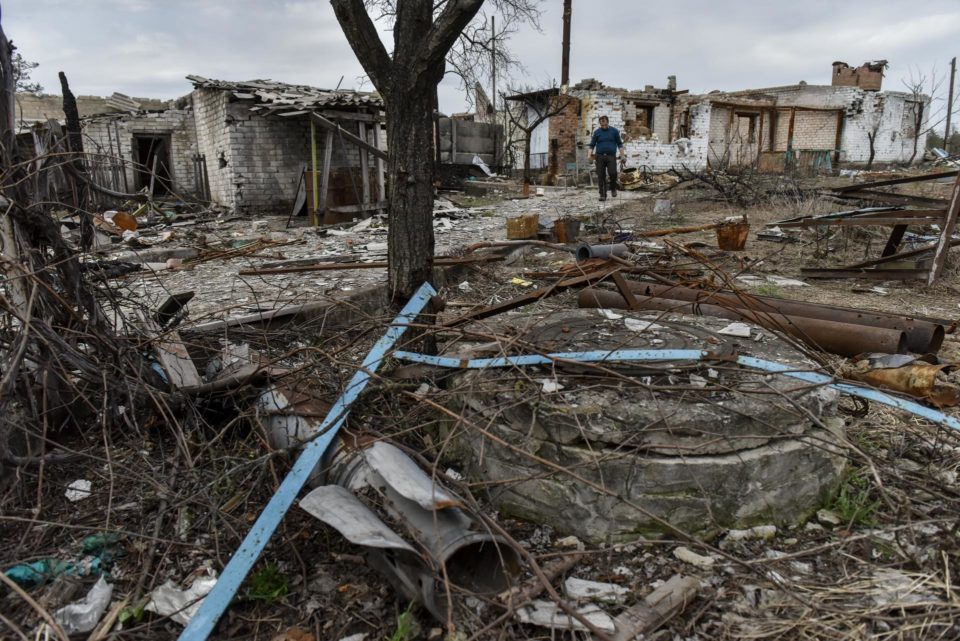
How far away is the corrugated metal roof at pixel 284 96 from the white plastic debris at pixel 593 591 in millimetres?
10695

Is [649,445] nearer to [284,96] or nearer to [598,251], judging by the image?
[598,251]

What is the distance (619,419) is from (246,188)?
474 inches

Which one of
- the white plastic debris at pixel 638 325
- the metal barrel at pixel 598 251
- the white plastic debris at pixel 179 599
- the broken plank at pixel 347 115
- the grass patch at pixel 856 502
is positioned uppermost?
the broken plank at pixel 347 115

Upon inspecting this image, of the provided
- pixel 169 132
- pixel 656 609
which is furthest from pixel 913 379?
pixel 169 132

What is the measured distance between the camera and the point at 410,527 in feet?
5.51

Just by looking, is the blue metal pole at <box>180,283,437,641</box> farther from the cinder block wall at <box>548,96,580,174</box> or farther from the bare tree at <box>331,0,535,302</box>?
the cinder block wall at <box>548,96,580,174</box>

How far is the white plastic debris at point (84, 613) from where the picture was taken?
1.66 metres

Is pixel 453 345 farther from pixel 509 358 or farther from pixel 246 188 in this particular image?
pixel 246 188

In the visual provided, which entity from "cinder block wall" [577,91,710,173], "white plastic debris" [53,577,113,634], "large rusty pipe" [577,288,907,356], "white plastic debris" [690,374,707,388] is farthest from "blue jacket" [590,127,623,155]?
"white plastic debris" [53,577,113,634]

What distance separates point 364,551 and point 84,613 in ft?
2.67

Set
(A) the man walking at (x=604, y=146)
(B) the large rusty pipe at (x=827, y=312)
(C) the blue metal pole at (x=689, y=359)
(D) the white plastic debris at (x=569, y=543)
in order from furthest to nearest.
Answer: (A) the man walking at (x=604, y=146) < (B) the large rusty pipe at (x=827, y=312) < (C) the blue metal pole at (x=689, y=359) < (D) the white plastic debris at (x=569, y=543)

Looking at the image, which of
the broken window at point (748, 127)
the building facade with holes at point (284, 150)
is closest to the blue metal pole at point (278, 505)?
the building facade with holes at point (284, 150)

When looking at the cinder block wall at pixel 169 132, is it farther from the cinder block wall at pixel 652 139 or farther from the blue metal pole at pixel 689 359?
the blue metal pole at pixel 689 359

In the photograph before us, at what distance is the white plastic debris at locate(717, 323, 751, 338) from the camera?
2.74m
